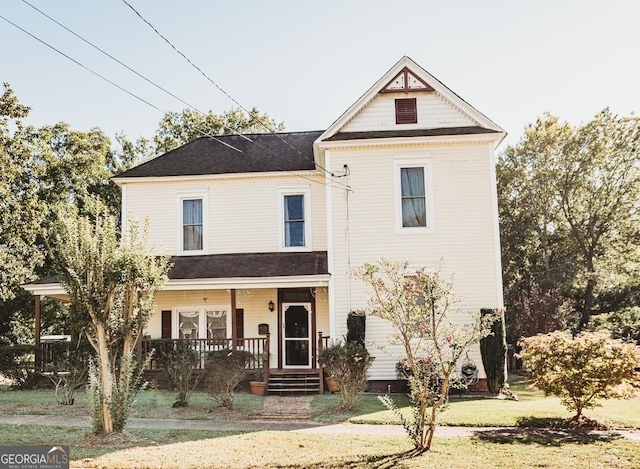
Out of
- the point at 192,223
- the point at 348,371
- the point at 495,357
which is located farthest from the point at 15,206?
the point at 495,357

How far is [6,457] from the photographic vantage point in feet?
29.9

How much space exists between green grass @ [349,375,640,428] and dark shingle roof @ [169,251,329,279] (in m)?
5.76

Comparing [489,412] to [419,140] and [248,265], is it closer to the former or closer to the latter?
[419,140]

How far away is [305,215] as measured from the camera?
20703 millimetres

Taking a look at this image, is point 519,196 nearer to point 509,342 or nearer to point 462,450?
point 509,342

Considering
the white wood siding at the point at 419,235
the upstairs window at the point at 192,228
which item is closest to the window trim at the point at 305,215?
the white wood siding at the point at 419,235

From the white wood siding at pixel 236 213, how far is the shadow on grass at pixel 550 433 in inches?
381

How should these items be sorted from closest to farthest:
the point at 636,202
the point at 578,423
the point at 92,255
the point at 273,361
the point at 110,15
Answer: the point at 110,15 < the point at 92,255 < the point at 578,423 < the point at 273,361 < the point at 636,202

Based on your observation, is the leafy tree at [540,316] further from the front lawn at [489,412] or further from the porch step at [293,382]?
the porch step at [293,382]

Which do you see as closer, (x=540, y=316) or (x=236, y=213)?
(x=236, y=213)

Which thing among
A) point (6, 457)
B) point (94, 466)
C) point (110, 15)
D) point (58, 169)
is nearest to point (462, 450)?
point (94, 466)

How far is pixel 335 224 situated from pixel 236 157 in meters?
5.89

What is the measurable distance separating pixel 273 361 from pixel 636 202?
1998cm

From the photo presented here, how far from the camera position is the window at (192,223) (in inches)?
826
